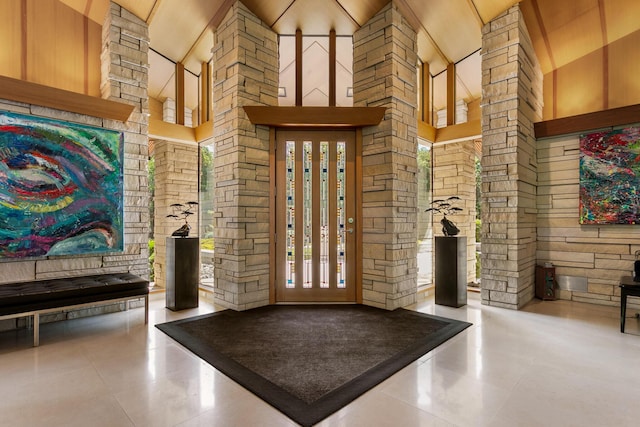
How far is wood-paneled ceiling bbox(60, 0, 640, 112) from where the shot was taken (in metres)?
3.96

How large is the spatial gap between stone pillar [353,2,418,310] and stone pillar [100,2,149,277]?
9.45ft

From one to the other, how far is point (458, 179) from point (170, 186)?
16.9 ft

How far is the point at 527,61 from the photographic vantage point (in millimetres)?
4371

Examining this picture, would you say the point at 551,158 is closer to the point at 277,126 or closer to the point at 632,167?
the point at 632,167

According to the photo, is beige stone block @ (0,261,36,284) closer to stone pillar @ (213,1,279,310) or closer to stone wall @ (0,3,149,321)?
stone wall @ (0,3,149,321)

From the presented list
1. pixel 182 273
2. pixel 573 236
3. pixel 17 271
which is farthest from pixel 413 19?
pixel 17 271

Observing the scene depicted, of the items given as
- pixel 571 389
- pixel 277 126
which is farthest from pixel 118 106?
pixel 571 389

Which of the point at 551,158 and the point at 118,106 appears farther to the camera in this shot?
the point at 551,158

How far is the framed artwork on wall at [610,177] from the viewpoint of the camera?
4.07m

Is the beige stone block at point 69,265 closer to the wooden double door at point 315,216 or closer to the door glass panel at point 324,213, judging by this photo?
the wooden double door at point 315,216

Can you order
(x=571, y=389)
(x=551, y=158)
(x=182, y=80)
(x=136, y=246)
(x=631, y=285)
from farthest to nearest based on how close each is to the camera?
(x=182, y=80)
(x=551, y=158)
(x=136, y=246)
(x=631, y=285)
(x=571, y=389)

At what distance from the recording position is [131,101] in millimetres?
4125

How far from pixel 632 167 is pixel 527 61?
191 centimetres

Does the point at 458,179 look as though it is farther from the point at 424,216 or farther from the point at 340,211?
the point at 340,211
